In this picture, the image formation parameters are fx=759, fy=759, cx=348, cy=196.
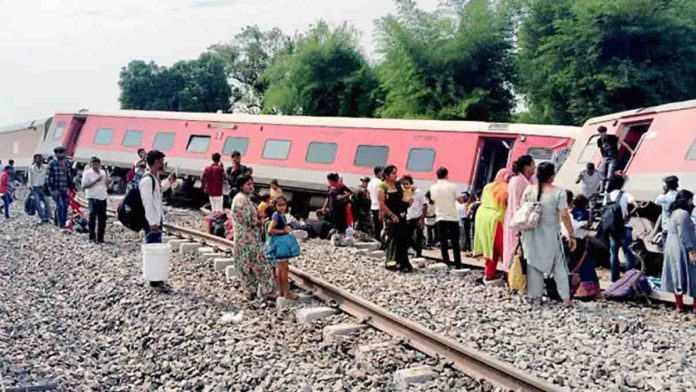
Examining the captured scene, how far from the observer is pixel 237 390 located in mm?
5820

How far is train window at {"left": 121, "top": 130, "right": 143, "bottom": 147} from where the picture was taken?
23375 mm

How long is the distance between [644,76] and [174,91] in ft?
123

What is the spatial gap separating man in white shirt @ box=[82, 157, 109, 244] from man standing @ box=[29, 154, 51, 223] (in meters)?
2.38

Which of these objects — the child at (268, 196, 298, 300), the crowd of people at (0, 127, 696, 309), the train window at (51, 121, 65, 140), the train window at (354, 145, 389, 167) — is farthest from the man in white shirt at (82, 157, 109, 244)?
the train window at (51, 121, 65, 140)

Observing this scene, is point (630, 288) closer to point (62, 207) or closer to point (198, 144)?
point (62, 207)

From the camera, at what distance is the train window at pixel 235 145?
20484mm

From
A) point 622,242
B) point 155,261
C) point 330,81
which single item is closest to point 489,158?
point 622,242

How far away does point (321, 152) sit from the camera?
739 inches

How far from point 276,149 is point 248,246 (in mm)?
11283

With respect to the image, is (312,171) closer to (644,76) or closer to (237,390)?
(644,76)

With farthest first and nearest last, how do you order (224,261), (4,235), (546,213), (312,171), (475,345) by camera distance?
(312,171), (4,235), (224,261), (546,213), (475,345)

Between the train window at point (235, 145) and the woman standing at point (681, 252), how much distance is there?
13239 mm

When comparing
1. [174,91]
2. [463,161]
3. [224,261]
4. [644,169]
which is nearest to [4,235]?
[224,261]

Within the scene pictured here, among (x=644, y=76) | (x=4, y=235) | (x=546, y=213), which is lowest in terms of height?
(x=4, y=235)
